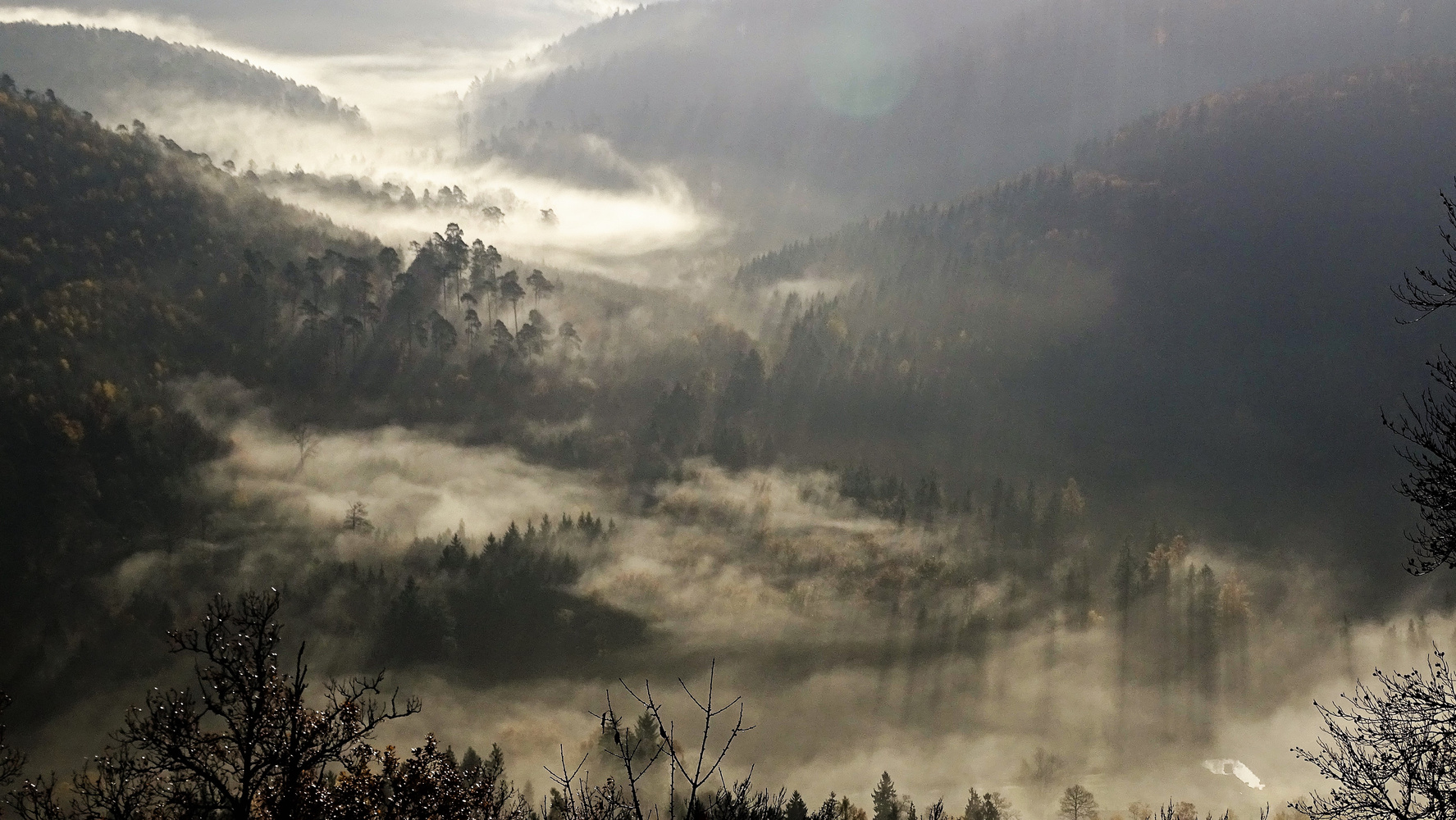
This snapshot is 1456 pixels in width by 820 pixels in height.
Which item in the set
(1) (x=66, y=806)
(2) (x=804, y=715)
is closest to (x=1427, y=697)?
(1) (x=66, y=806)

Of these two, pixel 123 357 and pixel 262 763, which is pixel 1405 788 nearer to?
pixel 262 763

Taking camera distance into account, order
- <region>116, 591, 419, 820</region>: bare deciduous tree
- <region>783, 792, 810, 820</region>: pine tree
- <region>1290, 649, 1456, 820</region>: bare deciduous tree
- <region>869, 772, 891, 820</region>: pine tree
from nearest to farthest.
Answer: <region>1290, 649, 1456, 820</region>: bare deciduous tree, <region>116, 591, 419, 820</region>: bare deciduous tree, <region>783, 792, 810, 820</region>: pine tree, <region>869, 772, 891, 820</region>: pine tree

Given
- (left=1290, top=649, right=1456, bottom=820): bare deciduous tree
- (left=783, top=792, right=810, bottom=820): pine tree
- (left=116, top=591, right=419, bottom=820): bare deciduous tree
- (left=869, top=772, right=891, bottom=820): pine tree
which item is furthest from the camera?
(left=869, top=772, right=891, bottom=820): pine tree

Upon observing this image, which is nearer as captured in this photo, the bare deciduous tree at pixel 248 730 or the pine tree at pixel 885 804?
the bare deciduous tree at pixel 248 730

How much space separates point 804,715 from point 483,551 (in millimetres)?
72199

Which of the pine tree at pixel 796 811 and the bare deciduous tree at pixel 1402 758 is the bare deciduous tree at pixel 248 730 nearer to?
the bare deciduous tree at pixel 1402 758

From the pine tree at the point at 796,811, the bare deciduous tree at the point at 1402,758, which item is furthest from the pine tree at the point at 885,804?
the bare deciduous tree at the point at 1402,758

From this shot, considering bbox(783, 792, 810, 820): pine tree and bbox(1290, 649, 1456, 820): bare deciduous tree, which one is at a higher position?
bbox(783, 792, 810, 820): pine tree

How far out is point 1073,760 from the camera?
176000 millimetres

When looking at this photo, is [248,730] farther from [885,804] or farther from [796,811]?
[885,804]

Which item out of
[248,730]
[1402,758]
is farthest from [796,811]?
[1402,758]

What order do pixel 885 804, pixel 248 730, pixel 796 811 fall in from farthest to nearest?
pixel 885 804 < pixel 796 811 < pixel 248 730

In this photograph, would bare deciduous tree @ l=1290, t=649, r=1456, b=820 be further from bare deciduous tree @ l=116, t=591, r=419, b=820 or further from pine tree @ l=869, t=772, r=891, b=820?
pine tree @ l=869, t=772, r=891, b=820

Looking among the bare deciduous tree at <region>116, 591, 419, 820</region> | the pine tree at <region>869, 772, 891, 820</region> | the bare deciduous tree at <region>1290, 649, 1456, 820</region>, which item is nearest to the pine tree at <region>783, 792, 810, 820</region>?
the pine tree at <region>869, 772, 891, 820</region>
